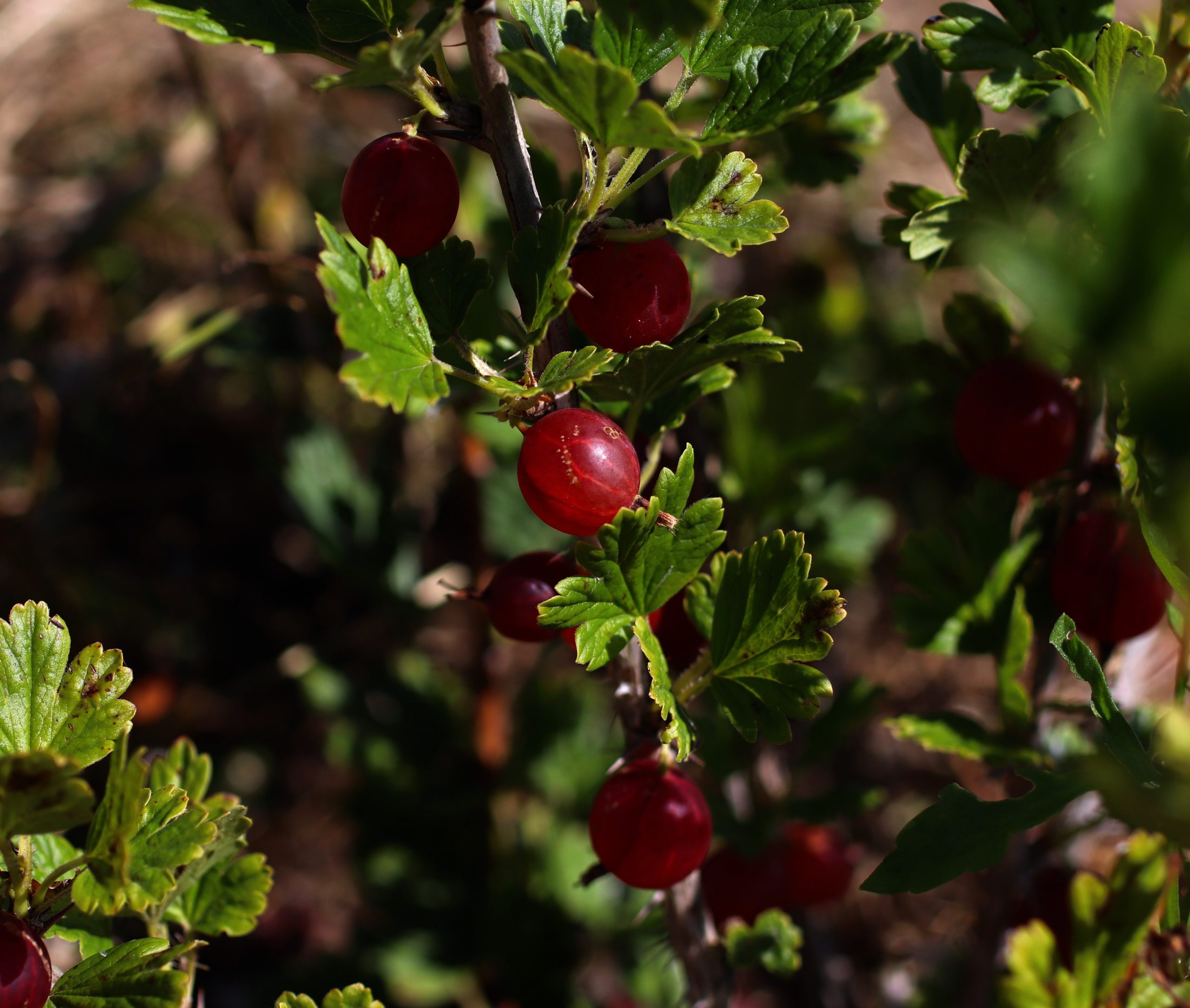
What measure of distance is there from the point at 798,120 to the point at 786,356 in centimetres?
48

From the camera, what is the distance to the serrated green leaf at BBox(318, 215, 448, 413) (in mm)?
737

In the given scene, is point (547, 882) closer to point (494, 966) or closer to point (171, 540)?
point (494, 966)

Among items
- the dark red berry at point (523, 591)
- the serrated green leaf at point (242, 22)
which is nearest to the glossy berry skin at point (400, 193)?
the serrated green leaf at point (242, 22)

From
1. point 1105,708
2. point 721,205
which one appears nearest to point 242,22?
point 721,205

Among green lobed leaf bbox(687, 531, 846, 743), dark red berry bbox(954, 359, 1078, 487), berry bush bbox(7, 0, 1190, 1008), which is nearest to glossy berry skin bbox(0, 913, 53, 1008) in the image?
berry bush bbox(7, 0, 1190, 1008)

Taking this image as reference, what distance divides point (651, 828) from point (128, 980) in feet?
1.75

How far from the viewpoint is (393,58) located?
2.35 feet

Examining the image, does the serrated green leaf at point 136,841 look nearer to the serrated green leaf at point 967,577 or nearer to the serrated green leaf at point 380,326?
the serrated green leaf at point 380,326

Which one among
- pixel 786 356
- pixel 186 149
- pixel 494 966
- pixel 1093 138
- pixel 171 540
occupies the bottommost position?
pixel 494 966

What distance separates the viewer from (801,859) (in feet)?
5.27

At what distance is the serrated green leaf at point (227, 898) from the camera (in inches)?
41.7

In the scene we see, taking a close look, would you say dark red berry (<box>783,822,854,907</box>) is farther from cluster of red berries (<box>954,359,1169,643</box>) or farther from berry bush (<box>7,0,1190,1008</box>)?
cluster of red berries (<box>954,359,1169,643</box>)

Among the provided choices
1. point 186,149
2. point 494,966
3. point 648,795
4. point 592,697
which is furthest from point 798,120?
point 186,149

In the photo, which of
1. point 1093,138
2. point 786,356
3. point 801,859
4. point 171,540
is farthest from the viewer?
point 171,540
